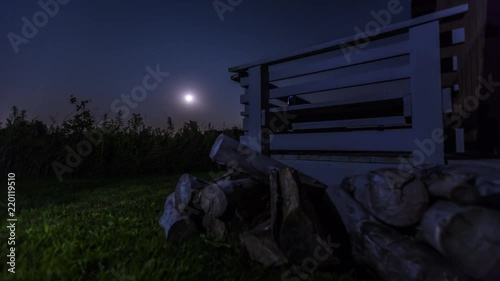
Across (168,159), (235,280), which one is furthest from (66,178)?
(235,280)

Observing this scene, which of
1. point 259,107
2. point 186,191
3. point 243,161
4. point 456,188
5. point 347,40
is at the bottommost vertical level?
point 186,191

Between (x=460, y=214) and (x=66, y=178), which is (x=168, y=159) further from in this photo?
(x=460, y=214)

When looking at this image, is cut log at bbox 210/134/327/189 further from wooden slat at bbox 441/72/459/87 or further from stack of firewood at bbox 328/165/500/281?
wooden slat at bbox 441/72/459/87

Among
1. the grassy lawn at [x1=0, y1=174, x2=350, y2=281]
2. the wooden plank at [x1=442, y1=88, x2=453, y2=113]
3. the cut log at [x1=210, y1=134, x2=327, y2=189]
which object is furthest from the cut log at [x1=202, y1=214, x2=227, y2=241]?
the wooden plank at [x1=442, y1=88, x2=453, y2=113]

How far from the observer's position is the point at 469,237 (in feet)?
5.73

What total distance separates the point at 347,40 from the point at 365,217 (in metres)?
2.06

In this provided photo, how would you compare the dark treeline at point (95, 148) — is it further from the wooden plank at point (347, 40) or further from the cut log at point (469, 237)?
the cut log at point (469, 237)

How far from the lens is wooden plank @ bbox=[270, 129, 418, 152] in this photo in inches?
118

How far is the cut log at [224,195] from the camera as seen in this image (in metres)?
2.77

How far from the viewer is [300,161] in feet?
12.4

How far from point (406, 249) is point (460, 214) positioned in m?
0.47

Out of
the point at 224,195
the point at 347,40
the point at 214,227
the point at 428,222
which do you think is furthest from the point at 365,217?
the point at 347,40

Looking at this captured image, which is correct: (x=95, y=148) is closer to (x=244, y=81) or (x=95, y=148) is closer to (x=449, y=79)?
(x=244, y=81)

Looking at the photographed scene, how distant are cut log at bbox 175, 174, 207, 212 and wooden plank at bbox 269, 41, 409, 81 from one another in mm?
1855
